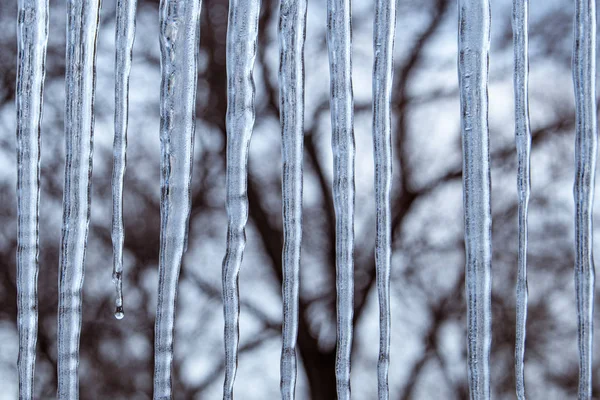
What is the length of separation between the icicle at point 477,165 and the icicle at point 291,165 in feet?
0.50

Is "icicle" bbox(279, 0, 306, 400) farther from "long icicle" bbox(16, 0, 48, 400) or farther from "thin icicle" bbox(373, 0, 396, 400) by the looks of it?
"long icicle" bbox(16, 0, 48, 400)

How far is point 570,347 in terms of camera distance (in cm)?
130

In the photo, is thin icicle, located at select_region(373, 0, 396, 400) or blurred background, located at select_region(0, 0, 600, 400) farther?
blurred background, located at select_region(0, 0, 600, 400)

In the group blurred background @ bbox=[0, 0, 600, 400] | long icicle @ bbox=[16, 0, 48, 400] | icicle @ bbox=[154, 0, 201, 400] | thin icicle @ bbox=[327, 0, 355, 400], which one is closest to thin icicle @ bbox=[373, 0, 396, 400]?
thin icicle @ bbox=[327, 0, 355, 400]

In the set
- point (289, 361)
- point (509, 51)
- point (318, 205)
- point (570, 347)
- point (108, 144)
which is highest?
point (509, 51)

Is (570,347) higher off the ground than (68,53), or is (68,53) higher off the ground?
(68,53)

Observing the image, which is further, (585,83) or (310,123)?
(310,123)

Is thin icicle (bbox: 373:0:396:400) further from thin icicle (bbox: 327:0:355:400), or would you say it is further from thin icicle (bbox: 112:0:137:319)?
thin icicle (bbox: 112:0:137:319)

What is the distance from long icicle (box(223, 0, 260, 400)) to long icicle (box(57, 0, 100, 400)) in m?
0.13

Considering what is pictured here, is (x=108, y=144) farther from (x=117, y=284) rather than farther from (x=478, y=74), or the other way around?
(x=478, y=74)

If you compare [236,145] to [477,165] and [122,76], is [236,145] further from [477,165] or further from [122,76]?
[477,165]

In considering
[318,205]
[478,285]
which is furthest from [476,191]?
[318,205]

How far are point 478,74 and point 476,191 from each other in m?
0.11

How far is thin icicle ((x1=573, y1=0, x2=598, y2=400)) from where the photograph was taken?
1.87 ft
